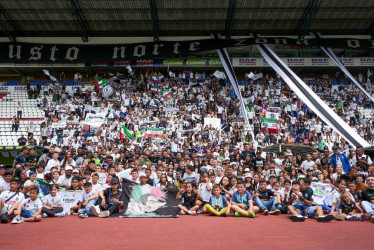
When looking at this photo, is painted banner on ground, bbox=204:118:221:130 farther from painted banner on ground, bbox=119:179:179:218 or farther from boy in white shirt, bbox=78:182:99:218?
boy in white shirt, bbox=78:182:99:218

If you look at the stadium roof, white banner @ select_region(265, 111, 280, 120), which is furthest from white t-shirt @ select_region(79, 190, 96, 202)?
the stadium roof

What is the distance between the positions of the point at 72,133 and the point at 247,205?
45.6 feet

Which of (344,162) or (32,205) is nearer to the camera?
(32,205)

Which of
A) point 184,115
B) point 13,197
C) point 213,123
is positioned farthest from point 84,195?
point 184,115

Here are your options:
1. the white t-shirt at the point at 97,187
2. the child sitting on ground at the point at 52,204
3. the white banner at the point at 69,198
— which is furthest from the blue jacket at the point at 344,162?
the child sitting on ground at the point at 52,204

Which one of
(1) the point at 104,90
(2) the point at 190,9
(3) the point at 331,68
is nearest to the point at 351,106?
(3) the point at 331,68

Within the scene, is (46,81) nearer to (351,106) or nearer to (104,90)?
(104,90)

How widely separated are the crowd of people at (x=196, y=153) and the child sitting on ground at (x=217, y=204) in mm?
25

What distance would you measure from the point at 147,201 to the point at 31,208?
2.57 m

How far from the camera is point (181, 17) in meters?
23.4

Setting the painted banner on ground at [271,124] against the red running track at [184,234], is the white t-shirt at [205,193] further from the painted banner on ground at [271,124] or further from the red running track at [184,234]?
the painted banner on ground at [271,124]

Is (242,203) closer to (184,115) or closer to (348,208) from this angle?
(348,208)

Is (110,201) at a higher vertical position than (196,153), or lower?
lower

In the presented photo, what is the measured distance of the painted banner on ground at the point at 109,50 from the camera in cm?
2456
